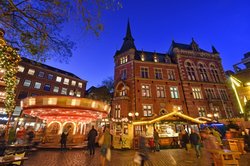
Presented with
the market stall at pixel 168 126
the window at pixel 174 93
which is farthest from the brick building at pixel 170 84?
the market stall at pixel 168 126

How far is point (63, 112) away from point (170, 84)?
57.5 feet

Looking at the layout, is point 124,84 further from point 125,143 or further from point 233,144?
point 233,144

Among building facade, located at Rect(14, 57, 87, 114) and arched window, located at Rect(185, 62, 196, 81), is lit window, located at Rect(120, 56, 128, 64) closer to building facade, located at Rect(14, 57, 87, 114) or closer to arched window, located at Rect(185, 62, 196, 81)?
arched window, located at Rect(185, 62, 196, 81)

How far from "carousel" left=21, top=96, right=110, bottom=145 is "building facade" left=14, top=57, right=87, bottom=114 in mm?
16191

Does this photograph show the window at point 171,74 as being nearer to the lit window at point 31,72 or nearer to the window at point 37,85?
the window at point 37,85

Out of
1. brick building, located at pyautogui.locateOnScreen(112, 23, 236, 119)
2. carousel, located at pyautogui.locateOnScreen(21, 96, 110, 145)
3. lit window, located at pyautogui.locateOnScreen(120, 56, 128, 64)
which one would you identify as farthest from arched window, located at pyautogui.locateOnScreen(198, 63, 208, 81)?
carousel, located at pyautogui.locateOnScreen(21, 96, 110, 145)

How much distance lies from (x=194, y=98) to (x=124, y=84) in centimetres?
1237

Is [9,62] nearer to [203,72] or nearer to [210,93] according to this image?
[210,93]

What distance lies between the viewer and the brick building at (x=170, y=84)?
777 inches

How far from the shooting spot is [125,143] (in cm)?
1290

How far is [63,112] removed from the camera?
1067 centimetres

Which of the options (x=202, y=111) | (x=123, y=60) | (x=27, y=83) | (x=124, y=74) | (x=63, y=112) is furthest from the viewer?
(x=27, y=83)

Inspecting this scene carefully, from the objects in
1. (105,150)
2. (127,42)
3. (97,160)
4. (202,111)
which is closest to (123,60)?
(127,42)

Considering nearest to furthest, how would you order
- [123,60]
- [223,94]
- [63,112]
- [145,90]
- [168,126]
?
1. [63,112]
2. [168,126]
3. [145,90]
4. [223,94]
5. [123,60]
